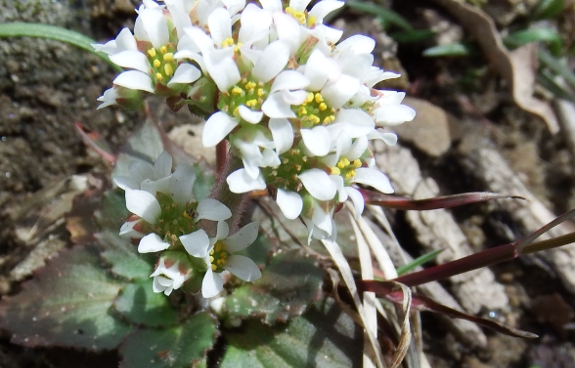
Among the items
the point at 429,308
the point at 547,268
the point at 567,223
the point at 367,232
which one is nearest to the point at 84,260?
the point at 367,232

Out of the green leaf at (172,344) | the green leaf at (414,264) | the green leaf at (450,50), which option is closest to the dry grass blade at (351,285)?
the green leaf at (414,264)

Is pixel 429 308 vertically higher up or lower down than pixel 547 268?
higher up

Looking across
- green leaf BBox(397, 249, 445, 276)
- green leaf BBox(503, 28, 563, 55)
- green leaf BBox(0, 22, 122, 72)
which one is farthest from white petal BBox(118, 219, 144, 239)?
green leaf BBox(503, 28, 563, 55)

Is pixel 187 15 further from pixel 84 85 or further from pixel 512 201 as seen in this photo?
pixel 512 201

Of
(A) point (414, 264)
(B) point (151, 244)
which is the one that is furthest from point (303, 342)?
(B) point (151, 244)

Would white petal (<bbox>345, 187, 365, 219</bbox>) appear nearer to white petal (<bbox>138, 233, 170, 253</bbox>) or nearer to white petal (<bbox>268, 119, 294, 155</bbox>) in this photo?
white petal (<bbox>268, 119, 294, 155</bbox>)

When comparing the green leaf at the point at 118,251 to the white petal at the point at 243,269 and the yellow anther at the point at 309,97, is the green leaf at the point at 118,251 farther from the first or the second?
the yellow anther at the point at 309,97
